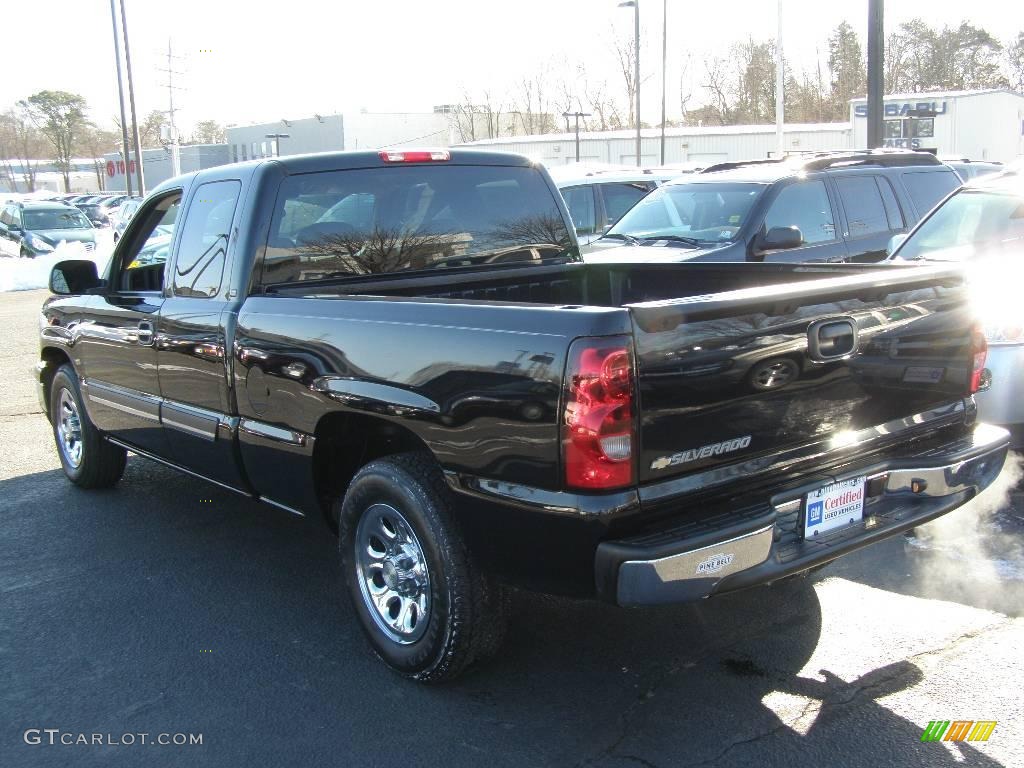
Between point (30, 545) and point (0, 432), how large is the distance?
3141 millimetres

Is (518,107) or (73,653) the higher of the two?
(518,107)

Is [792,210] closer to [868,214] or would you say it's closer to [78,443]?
[868,214]

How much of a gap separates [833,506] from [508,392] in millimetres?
1228

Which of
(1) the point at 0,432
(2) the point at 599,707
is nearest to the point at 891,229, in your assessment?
(2) the point at 599,707

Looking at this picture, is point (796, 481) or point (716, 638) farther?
point (716, 638)

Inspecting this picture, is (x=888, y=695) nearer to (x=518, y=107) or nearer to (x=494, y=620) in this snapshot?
(x=494, y=620)

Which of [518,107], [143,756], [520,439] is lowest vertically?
[143,756]

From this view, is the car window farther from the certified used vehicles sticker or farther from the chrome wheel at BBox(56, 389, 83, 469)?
the chrome wheel at BBox(56, 389, 83, 469)

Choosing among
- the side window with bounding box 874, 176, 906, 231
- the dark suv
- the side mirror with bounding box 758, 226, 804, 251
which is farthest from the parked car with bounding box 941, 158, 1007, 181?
the side mirror with bounding box 758, 226, 804, 251

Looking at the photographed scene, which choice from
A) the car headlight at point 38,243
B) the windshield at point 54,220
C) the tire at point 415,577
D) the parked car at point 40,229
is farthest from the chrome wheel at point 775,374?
the windshield at point 54,220

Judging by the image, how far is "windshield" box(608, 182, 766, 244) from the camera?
929 centimetres

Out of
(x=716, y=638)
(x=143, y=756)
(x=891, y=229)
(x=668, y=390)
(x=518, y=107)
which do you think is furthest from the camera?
(x=518, y=107)

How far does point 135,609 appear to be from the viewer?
449cm

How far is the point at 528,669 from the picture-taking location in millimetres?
3844
